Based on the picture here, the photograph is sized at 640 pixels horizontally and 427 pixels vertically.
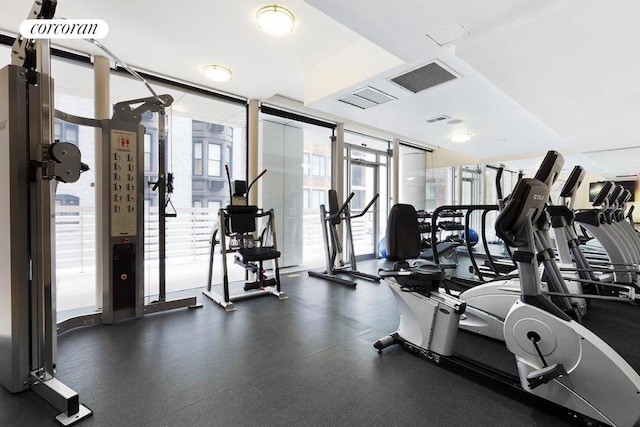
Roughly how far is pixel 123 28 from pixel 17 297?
253 centimetres

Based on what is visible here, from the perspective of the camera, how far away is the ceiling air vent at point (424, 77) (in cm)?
328

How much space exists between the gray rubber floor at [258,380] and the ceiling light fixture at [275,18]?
2717 millimetres

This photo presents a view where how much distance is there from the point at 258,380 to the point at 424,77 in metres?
3.42

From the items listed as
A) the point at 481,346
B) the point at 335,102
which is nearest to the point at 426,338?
the point at 481,346

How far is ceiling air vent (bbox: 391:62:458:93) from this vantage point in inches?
129

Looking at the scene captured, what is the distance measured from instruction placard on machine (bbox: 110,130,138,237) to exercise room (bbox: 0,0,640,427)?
0.07 feet

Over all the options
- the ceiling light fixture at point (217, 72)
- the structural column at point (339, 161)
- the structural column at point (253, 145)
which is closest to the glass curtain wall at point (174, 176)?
the structural column at point (253, 145)

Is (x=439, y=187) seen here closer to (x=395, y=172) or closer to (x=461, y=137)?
(x=395, y=172)

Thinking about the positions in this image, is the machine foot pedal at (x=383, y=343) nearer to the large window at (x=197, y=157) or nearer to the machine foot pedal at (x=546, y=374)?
the machine foot pedal at (x=546, y=374)

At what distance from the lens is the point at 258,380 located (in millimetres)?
1958

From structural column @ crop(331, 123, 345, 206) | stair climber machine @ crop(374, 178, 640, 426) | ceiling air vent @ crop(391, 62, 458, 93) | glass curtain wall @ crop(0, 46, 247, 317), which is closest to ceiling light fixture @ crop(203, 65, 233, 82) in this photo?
glass curtain wall @ crop(0, 46, 247, 317)

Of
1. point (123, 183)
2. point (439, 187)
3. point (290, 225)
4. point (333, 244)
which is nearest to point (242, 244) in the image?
point (123, 183)

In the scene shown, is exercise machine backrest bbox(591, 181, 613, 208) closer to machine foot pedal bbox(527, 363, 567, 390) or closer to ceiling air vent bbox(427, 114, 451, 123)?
ceiling air vent bbox(427, 114, 451, 123)

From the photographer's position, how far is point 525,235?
5.92 ft
